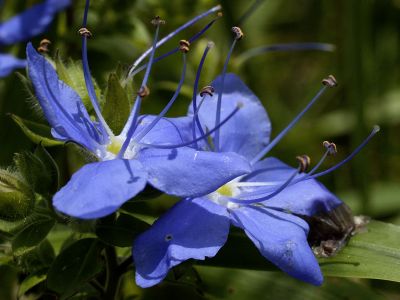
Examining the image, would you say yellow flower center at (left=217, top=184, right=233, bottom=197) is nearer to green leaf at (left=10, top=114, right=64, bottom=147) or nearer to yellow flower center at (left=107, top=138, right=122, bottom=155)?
yellow flower center at (left=107, top=138, right=122, bottom=155)

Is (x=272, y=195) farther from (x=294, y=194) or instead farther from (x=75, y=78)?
(x=75, y=78)

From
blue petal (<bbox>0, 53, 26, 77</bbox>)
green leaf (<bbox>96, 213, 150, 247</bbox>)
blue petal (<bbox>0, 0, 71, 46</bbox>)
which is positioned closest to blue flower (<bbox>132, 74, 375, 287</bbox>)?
green leaf (<bbox>96, 213, 150, 247</bbox>)

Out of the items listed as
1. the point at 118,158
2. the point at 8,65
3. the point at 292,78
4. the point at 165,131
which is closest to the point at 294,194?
the point at 165,131

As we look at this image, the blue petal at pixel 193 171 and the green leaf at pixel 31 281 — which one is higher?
the blue petal at pixel 193 171

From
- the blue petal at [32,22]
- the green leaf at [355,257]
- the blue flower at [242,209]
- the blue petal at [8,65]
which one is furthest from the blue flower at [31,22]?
the green leaf at [355,257]

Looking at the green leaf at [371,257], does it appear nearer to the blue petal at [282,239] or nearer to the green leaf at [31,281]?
the blue petal at [282,239]

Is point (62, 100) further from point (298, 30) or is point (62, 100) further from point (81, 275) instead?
point (298, 30)
